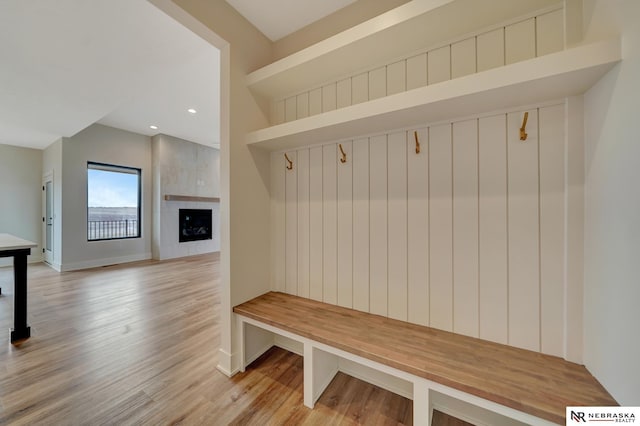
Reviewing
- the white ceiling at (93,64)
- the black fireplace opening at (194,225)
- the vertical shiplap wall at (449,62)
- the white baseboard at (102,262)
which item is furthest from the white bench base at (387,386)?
the white baseboard at (102,262)

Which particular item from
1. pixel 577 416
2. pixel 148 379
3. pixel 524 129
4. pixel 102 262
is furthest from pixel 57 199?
pixel 577 416

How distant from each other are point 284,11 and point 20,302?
327 cm

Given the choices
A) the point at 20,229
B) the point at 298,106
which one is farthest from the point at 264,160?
the point at 20,229

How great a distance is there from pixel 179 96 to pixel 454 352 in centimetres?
420

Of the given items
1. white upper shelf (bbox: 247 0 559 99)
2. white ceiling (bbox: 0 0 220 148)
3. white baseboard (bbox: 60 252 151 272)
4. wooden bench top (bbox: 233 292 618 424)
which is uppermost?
white ceiling (bbox: 0 0 220 148)

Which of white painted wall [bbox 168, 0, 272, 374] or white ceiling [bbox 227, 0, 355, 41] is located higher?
white ceiling [bbox 227, 0, 355, 41]

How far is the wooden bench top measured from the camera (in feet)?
2.86

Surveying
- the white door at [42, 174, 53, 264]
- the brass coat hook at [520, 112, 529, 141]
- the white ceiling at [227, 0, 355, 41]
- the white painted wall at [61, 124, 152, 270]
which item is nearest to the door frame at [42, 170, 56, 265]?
the white door at [42, 174, 53, 264]

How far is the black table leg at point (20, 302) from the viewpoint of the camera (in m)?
2.04

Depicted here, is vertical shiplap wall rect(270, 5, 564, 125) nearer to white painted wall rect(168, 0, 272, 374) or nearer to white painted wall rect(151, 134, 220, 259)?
white painted wall rect(168, 0, 272, 374)

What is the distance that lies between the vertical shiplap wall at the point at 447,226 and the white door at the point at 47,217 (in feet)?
19.9

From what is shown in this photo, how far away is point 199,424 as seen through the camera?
4.08 ft

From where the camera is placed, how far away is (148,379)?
1.58 m

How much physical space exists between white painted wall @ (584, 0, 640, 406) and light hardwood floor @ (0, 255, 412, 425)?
0.93 metres
